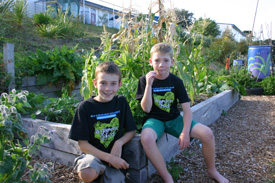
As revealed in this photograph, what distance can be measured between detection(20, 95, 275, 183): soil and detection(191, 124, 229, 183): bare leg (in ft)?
0.26

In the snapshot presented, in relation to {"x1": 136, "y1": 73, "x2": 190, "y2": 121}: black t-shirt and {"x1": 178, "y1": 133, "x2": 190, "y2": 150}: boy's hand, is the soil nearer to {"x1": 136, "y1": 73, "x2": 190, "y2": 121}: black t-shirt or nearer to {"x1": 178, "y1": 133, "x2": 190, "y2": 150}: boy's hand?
{"x1": 178, "y1": 133, "x2": 190, "y2": 150}: boy's hand

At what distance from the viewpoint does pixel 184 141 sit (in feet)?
6.59

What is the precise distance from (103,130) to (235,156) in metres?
1.65

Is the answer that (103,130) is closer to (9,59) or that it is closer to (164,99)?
(164,99)

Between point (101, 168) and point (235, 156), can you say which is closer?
point (101, 168)

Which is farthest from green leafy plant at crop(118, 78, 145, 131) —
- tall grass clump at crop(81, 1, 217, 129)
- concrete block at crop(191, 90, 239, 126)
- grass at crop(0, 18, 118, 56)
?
grass at crop(0, 18, 118, 56)

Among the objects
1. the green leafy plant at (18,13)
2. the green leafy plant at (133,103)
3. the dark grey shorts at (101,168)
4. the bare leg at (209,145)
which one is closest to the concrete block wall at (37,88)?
the green leafy plant at (133,103)

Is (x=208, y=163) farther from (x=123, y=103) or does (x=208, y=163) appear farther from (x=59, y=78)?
(x=59, y=78)

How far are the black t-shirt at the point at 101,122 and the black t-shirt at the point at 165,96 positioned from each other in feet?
1.25

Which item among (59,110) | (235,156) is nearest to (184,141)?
(235,156)

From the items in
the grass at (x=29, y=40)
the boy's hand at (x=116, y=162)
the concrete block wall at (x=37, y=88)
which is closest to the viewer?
the boy's hand at (x=116, y=162)

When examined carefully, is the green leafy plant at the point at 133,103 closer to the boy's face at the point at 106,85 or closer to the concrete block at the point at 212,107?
the boy's face at the point at 106,85

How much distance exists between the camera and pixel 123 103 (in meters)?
1.97

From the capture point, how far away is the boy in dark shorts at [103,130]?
170cm
